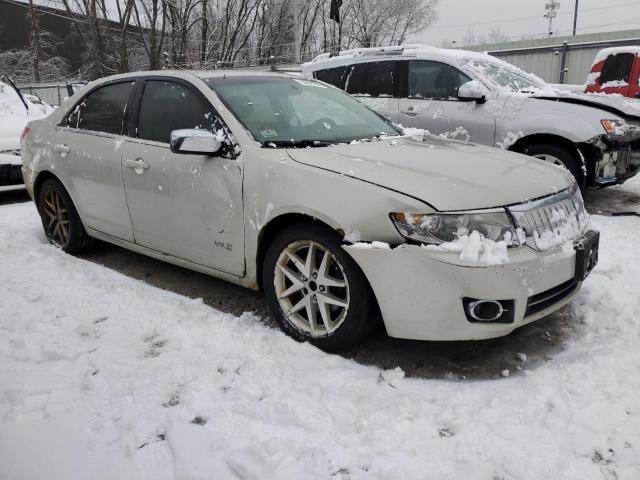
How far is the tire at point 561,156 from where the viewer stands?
5.54m

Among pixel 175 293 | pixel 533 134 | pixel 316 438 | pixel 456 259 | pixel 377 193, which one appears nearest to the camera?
pixel 316 438

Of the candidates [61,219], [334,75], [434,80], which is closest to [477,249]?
[61,219]

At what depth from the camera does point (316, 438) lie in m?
2.17

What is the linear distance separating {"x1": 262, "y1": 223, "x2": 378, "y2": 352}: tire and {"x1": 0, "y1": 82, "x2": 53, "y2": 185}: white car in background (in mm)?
4494

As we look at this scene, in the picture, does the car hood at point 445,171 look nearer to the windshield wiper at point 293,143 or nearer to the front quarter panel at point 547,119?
the windshield wiper at point 293,143

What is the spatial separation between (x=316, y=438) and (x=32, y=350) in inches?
68.4

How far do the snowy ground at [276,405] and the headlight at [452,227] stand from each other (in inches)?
28.4

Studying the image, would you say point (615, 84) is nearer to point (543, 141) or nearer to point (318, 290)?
point (543, 141)

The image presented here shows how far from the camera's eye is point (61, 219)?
465cm

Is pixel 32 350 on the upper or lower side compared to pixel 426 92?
lower

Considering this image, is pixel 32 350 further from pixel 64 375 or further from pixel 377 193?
pixel 377 193

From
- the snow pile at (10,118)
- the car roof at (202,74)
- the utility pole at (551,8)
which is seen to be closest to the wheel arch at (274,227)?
the car roof at (202,74)

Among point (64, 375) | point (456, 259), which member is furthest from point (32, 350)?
point (456, 259)

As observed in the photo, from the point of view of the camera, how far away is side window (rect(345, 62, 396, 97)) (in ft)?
22.4
